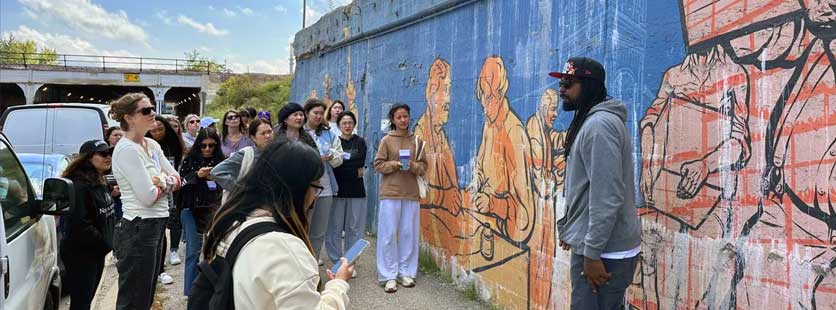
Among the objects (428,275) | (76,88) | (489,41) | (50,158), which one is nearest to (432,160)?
(428,275)

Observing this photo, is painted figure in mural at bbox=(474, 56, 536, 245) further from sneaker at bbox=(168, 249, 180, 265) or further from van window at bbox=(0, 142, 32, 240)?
sneaker at bbox=(168, 249, 180, 265)

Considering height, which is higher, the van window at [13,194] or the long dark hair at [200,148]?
the long dark hair at [200,148]

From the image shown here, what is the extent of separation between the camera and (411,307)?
17.1 feet

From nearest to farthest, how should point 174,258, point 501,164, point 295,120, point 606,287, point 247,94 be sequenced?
point 606,287 → point 501,164 → point 295,120 → point 174,258 → point 247,94

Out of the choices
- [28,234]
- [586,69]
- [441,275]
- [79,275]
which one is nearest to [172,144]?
[79,275]

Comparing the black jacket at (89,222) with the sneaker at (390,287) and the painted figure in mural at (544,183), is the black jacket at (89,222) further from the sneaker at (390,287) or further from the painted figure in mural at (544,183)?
the painted figure in mural at (544,183)

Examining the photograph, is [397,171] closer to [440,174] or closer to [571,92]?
[440,174]

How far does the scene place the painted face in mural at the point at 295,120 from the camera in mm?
5527

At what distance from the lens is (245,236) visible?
72.1 inches

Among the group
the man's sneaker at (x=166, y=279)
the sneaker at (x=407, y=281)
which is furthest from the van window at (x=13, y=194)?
the sneaker at (x=407, y=281)

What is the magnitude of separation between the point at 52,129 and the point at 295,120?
5.27 metres

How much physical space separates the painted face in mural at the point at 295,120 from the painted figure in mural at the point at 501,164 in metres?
1.62

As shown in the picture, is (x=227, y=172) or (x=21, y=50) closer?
(x=227, y=172)

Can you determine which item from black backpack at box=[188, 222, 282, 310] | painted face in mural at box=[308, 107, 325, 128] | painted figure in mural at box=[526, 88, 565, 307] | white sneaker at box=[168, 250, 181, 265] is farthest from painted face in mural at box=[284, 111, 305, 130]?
black backpack at box=[188, 222, 282, 310]
